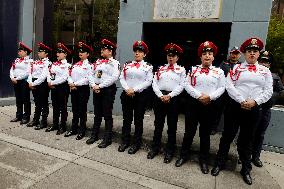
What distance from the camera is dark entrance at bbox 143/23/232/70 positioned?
22.3ft

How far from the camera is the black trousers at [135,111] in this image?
189 inches

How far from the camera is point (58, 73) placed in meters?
5.54

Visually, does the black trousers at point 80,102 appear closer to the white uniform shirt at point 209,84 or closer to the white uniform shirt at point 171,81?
the white uniform shirt at point 171,81

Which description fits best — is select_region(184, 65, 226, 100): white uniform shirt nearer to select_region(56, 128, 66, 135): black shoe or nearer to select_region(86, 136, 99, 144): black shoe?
select_region(86, 136, 99, 144): black shoe

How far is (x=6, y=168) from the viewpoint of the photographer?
3.95m

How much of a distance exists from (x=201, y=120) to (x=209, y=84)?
0.60m

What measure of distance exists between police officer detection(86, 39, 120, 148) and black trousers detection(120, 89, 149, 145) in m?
0.31

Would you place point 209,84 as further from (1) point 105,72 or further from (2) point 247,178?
(1) point 105,72

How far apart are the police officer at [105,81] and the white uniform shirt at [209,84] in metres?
1.55

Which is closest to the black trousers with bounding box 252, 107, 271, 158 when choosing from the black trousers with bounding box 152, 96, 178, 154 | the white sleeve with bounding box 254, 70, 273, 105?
the white sleeve with bounding box 254, 70, 273, 105

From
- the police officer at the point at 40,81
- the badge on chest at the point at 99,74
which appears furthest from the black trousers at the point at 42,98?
the badge on chest at the point at 99,74

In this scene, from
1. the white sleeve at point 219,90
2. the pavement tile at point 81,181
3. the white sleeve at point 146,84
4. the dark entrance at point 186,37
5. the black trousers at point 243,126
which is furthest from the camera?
the dark entrance at point 186,37

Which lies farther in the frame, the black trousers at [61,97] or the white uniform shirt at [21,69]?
the white uniform shirt at [21,69]

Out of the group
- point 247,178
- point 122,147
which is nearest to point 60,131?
point 122,147
